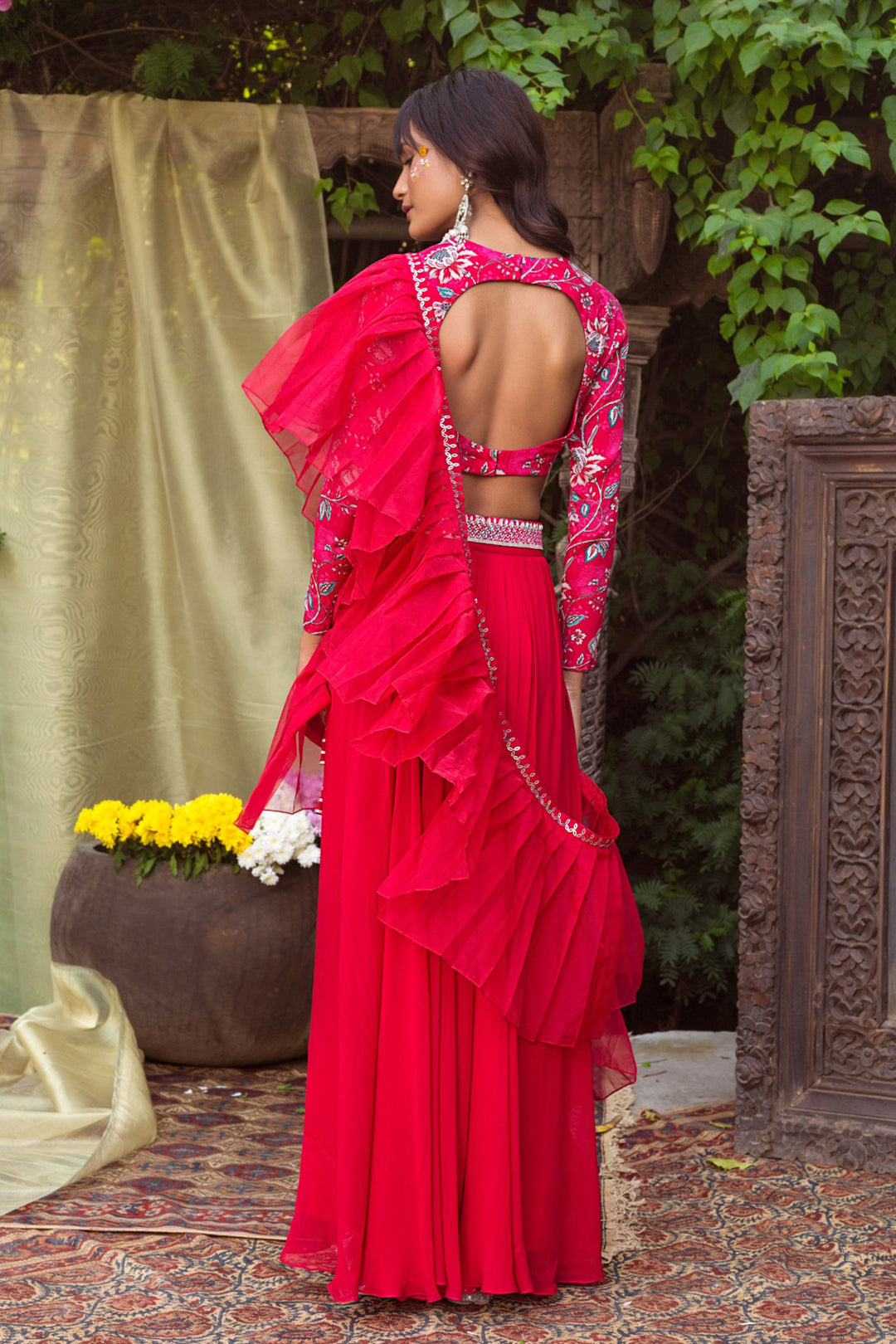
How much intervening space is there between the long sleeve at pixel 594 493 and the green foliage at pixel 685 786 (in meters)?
2.03

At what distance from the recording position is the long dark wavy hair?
92.1 inches

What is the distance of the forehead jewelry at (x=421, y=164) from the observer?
2369mm

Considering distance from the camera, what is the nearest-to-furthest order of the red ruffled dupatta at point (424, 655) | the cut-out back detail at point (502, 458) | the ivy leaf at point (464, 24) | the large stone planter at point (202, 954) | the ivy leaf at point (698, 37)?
1. the red ruffled dupatta at point (424, 655)
2. the cut-out back detail at point (502, 458)
3. the ivy leaf at point (698, 37)
4. the ivy leaf at point (464, 24)
5. the large stone planter at point (202, 954)

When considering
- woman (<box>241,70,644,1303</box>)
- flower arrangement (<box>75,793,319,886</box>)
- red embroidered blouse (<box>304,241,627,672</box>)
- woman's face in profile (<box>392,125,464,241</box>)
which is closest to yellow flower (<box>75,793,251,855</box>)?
flower arrangement (<box>75,793,319,886</box>)

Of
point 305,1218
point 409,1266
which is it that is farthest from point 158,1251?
point 409,1266

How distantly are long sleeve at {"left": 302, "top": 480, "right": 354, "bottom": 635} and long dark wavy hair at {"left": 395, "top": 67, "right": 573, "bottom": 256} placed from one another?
512 millimetres

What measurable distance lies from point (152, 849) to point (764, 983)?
59.6 inches

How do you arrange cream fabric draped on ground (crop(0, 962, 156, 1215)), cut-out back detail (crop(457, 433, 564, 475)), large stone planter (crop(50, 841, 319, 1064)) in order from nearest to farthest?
cut-out back detail (crop(457, 433, 564, 475)) → cream fabric draped on ground (crop(0, 962, 156, 1215)) → large stone planter (crop(50, 841, 319, 1064))

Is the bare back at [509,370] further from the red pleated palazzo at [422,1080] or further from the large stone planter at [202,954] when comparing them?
the large stone planter at [202,954]

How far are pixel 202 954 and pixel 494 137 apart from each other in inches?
81.0

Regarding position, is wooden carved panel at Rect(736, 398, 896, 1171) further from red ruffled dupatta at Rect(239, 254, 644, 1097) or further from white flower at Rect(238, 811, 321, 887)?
white flower at Rect(238, 811, 321, 887)

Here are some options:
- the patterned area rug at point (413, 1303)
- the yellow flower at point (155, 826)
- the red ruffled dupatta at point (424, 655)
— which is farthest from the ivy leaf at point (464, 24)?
the patterned area rug at point (413, 1303)

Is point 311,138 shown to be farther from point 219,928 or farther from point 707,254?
point 219,928

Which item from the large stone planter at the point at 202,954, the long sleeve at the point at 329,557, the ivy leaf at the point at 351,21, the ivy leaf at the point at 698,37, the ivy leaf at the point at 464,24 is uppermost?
the ivy leaf at the point at 351,21
